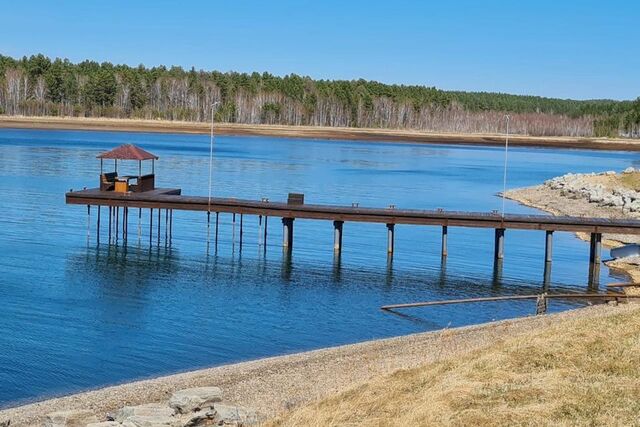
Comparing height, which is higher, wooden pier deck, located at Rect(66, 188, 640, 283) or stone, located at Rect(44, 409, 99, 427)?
wooden pier deck, located at Rect(66, 188, 640, 283)

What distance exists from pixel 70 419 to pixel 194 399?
278 centimetres

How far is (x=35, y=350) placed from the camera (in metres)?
30.2

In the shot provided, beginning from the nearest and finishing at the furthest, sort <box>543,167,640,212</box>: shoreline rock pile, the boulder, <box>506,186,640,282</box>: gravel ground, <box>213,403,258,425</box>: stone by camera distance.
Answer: the boulder, <box>213,403,258,425</box>: stone, <box>506,186,640,282</box>: gravel ground, <box>543,167,640,212</box>: shoreline rock pile

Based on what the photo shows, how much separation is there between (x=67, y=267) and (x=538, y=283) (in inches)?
876

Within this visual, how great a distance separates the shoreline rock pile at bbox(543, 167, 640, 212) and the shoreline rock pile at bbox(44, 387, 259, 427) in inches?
2177

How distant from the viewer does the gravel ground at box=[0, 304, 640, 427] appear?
24109 mm

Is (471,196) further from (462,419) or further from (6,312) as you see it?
(462,419)

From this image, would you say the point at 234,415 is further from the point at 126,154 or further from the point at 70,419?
the point at 126,154

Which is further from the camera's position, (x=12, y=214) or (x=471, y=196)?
(x=471, y=196)

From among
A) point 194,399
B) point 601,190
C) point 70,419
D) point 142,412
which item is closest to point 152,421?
point 142,412

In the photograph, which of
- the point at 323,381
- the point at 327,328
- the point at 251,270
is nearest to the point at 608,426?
the point at 323,381

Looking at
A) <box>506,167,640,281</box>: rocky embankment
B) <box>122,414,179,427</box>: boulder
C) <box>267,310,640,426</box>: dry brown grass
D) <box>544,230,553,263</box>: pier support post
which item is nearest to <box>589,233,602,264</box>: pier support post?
<box>506,167,640,281</box>: rocky embankment

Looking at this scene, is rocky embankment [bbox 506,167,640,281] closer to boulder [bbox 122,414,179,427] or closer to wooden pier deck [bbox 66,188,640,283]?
wooden pier deck [bbox 66,188,640,283]

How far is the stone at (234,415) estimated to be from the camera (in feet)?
69.6
